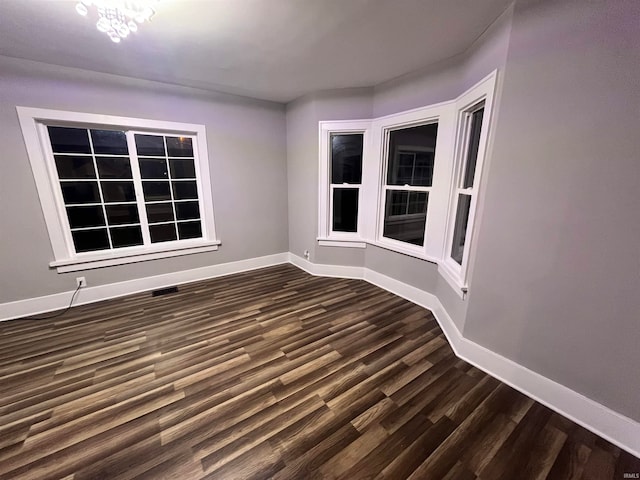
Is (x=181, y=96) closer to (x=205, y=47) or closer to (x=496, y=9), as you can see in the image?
(x=205, y=47)

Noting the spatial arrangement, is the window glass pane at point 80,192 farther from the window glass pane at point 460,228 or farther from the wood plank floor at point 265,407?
the window glass pane at point 460,228

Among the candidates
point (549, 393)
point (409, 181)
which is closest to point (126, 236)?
point (409, 181)

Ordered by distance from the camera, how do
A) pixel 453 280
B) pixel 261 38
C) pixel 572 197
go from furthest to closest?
pixel 453 280 < pixel 261 38 < pixel 572 197

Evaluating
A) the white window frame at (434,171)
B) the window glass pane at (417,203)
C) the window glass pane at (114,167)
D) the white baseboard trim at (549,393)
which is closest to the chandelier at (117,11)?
the window glass pane at (114,167)

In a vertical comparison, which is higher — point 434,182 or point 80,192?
point 434,182

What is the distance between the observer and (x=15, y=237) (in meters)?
2.55

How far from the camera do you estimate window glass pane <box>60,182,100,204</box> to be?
278 cm

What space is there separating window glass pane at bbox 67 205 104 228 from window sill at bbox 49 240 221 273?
1.22 ft

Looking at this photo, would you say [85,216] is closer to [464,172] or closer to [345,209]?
[345,209]

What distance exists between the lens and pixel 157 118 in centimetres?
303

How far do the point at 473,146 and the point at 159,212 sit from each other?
3.78 m

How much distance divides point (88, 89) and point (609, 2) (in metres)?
4.17

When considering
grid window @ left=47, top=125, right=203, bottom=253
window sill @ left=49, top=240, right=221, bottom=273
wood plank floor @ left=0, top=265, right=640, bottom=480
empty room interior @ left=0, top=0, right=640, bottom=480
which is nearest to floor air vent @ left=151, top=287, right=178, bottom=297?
empty room interior @ left=0, top=0, right=640, bottom=480

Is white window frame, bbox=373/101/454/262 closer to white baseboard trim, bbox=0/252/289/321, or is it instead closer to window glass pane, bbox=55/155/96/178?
white baseboard trim, bbox=0/252/289/321
